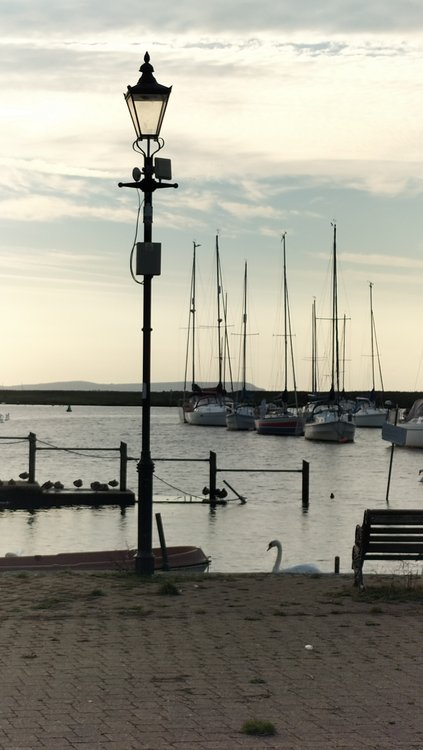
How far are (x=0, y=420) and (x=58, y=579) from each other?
143m

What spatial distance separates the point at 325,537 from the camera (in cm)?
3161

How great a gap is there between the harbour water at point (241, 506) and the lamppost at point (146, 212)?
8.74 metres

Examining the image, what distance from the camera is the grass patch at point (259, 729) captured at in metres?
6.76

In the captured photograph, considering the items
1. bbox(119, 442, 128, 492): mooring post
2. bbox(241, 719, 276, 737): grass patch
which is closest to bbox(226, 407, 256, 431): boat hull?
bbox(119, 442, 128, 492): mooring post

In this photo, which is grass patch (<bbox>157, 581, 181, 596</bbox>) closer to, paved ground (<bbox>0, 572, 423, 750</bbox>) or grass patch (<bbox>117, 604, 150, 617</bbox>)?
paved ground (<bbox>0, 572, 423, 750</bbox>)

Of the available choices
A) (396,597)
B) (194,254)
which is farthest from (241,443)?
(396,597)

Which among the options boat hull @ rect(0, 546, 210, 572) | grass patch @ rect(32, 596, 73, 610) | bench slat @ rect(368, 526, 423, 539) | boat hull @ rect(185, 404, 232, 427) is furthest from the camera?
boat hull @ rect(185, 404, 232, 427)

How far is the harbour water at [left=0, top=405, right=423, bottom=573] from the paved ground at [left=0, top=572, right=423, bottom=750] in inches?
432

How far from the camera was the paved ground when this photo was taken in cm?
678

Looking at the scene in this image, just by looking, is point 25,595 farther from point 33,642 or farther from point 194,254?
point 194,254

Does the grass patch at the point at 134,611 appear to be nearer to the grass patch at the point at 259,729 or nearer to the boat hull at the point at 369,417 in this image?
the grass patch at the point at 259,729

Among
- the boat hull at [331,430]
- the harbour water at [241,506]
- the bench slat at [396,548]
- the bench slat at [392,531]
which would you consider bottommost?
the harbour water at [241,506]

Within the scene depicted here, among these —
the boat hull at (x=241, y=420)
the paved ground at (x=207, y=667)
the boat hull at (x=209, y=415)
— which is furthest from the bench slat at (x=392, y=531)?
the boat hull at (x=209, y=415)

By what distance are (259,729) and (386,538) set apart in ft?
21.0
